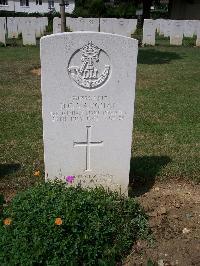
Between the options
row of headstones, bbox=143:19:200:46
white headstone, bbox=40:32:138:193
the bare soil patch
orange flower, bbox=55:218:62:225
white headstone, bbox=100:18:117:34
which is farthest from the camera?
white headstone, bbox=100:18:117:34

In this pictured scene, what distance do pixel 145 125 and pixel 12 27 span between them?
45.1 ft

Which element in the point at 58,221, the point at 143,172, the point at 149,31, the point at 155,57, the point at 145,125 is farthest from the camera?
the point at 149,31

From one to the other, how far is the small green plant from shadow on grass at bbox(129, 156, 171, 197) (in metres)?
0.96

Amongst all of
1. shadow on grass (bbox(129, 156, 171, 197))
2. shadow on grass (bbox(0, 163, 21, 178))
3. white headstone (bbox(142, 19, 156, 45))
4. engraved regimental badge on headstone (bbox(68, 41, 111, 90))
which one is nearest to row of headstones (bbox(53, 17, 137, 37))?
white headstone (bbox(142, 19, 156, 45))

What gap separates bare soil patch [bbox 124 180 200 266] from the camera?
3.48 metres

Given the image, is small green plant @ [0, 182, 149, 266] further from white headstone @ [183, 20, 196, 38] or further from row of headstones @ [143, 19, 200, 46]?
white headstone @ [183, 20, 196, 38]

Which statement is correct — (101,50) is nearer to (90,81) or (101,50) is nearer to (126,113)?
(90,81)

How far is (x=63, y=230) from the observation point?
10.5 ft

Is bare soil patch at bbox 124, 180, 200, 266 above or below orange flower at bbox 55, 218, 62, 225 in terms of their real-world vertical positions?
below

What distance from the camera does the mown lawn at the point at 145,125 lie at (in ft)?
16.6

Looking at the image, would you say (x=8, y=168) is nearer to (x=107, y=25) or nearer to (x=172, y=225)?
(x=172, y=225)

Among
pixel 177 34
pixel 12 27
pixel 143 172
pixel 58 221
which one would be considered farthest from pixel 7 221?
pixel 12 27

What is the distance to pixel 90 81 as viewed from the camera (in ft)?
12.3

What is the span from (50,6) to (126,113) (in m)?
44.7
